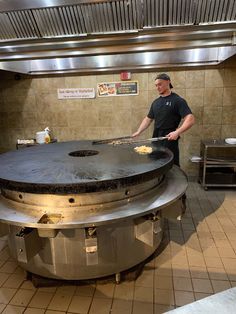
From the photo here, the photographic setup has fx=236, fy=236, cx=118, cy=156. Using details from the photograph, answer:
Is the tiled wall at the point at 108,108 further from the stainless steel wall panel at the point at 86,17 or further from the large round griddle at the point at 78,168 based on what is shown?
the stainless steel wall panel at the point at 86,17

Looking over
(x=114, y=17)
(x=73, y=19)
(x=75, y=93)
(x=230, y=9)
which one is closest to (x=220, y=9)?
(x=230, y=9)

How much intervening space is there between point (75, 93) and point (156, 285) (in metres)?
3.21

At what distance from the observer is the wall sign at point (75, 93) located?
Result: 398 cm

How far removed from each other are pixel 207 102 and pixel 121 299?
317 cm

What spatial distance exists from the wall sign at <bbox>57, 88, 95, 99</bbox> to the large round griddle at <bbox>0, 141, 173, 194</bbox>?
1815 millimetres

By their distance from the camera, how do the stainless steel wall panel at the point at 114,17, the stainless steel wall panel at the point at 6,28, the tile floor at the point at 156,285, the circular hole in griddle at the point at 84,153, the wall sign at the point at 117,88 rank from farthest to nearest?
the wall sign at the point at 117,88
the circular hole in griddle at the point at 84,153
the stainless steel wall panel at the point at 6,28
the stainless steel wall panel at the point at 114,17
the tile floor at the point at 156,285

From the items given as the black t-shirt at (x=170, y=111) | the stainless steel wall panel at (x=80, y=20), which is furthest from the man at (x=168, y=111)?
the stainless steel wall panel at (x=80, y=20)

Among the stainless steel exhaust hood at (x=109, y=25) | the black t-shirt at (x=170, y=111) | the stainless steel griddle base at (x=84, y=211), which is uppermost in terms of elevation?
the stainless steel exhaust hood at (x=109, y=25)

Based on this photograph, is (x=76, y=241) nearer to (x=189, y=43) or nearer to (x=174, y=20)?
(x=174, y=20)

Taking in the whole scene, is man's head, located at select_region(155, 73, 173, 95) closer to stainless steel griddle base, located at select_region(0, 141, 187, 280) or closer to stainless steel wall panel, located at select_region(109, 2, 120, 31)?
stainless steel wall panel, located at select_region(109, 2, 120, 31)

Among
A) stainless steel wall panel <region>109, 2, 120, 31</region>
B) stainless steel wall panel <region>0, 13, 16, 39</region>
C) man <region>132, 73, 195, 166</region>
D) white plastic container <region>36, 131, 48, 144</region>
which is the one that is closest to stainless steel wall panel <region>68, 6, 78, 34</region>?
stainless steel wall panel <region>109, 2, 120, 31</region>

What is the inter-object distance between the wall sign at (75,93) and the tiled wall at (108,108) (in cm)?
7

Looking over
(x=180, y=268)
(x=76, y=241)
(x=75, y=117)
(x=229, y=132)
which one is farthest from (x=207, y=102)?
(x=76, y=241)

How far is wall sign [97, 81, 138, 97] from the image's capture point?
12.6ft
